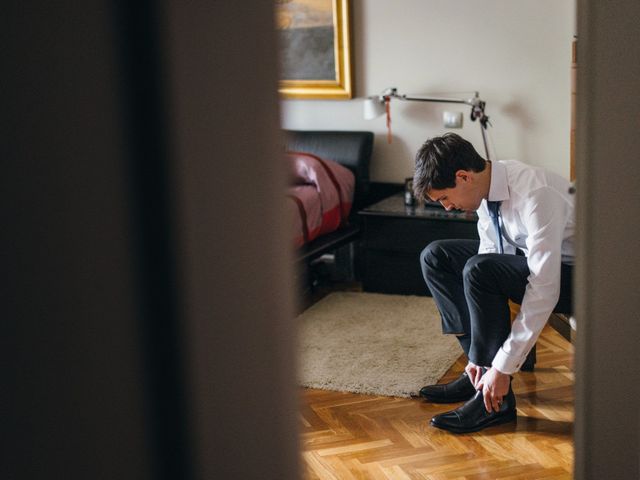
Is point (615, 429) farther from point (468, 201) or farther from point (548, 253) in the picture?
point (468, 201)

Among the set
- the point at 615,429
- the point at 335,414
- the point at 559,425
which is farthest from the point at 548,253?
the point at 615,429

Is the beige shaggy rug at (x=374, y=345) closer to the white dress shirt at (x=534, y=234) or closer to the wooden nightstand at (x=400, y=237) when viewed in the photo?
the wooden nightstand at (x=400, y=237)

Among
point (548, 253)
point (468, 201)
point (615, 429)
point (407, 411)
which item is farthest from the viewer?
point (407, 411)

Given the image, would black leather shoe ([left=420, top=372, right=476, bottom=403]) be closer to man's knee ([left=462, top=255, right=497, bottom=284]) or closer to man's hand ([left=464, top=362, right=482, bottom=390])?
man's hand ([left=464, top=362, right=482, bottom=390])

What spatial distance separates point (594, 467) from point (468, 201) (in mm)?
1949

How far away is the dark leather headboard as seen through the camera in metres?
4.09

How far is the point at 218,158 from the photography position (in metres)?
0.23

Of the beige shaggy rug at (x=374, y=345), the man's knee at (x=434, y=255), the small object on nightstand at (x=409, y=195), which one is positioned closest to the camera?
the man's knee at (x=434, y=255)

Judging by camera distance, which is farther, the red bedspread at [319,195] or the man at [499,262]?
the red bedspread at [319,195]

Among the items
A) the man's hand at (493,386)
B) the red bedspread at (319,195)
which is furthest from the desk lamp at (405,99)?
the man's hand at (493,386)

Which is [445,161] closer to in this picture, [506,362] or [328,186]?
[506,362]

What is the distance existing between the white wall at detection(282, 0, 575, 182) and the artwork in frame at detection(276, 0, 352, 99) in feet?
0.21

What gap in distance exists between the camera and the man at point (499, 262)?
7.18ft

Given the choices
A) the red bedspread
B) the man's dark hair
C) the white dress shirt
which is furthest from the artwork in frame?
the white dress shirt
